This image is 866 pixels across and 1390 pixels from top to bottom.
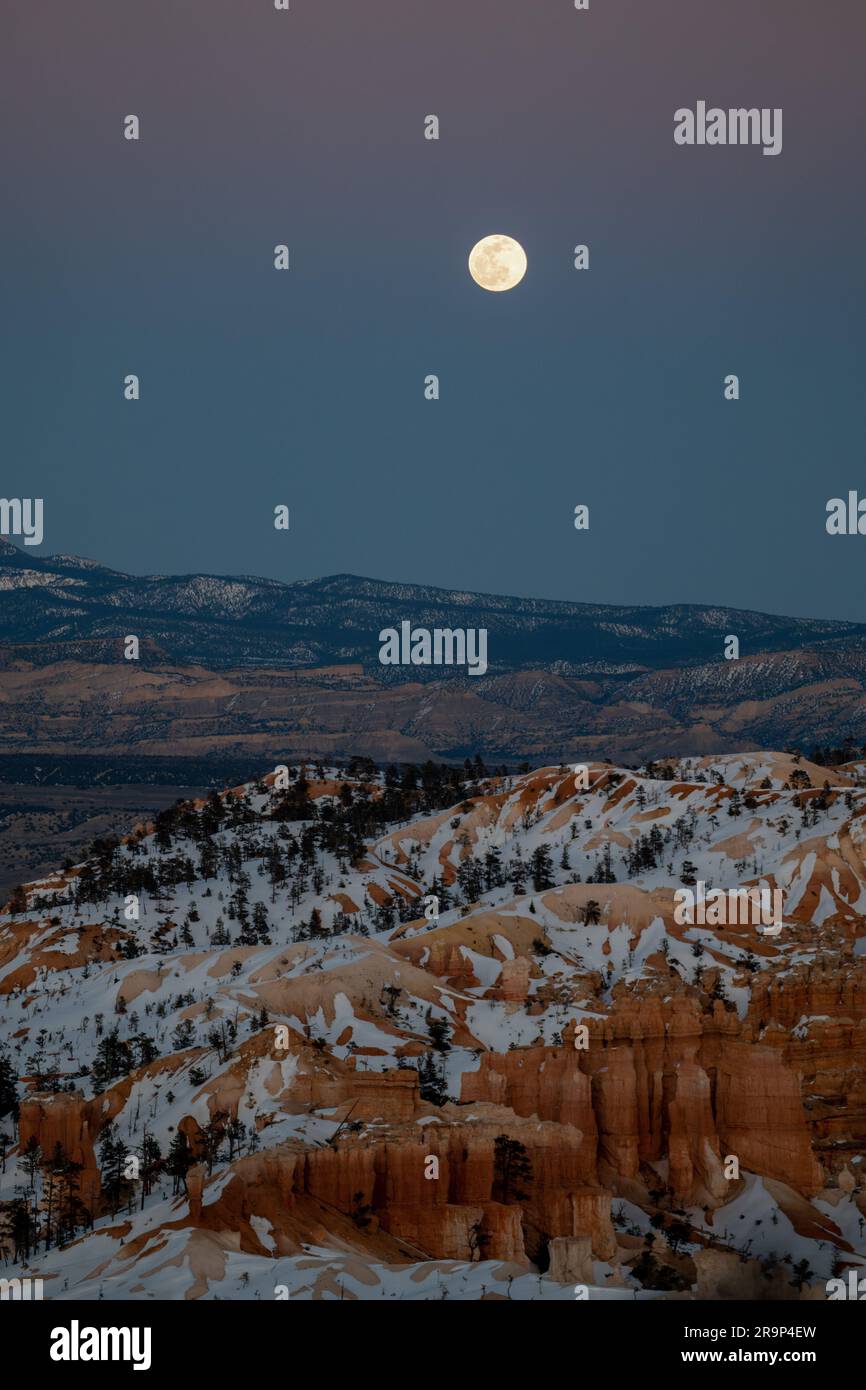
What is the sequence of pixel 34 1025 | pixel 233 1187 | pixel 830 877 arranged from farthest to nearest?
1. pixel 830 877
2. pixel 34 1025
3. pixel 233 1187

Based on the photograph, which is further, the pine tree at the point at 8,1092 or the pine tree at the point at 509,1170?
the pine tree at the point at 8,1092

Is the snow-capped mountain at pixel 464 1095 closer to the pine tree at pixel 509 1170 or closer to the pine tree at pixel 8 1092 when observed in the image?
the pine tree at pixel 509 1170

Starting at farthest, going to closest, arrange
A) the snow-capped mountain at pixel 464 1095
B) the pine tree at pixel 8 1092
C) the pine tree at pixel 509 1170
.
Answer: the pine tree at pixel 8 1092 → the pine tree at pixel 509 1170 → the snow-capped mountain at pixel 464 1095

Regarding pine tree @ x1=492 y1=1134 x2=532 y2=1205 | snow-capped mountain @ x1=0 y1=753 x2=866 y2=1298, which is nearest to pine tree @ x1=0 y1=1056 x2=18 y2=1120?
snow-capped mountain @ x1=0 y1=753 x2=866 y2=1298

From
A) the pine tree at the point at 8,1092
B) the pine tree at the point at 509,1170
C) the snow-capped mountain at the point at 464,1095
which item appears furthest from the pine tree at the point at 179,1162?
the pine tree at the point at 8,1092

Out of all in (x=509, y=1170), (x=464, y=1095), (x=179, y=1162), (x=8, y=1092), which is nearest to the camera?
(x=509, y=1170)

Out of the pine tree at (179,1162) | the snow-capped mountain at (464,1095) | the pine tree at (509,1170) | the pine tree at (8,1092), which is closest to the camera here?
the snow-capped mountain at (464,1095)

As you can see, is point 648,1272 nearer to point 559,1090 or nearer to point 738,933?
point 559,1090

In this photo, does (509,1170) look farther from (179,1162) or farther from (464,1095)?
(464,1095)

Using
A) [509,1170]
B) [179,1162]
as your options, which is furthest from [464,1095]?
[179,1162]

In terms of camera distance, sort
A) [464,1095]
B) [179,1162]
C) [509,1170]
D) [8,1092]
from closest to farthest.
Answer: [509,1170] < [179,1162] < [464,1095] < [8,1092]
